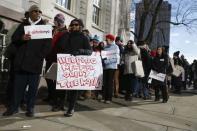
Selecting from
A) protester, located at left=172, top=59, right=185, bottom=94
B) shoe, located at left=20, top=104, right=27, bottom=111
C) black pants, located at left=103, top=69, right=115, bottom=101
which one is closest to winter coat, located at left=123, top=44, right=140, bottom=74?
black pants, located at left=103, top=69, right=115, bottom=101

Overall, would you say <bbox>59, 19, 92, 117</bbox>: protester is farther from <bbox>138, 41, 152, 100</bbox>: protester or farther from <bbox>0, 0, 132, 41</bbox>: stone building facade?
<bbox>138, 41, 152, 100</bbox>: protester

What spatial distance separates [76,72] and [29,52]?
48.7 inches

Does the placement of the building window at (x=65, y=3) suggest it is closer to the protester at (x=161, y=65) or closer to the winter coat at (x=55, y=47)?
the protester at (x=161, y=65)

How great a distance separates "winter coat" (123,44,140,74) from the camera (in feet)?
40.7

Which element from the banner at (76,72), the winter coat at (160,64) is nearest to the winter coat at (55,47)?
the banner at (76,72)

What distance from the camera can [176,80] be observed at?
1866 centimetres

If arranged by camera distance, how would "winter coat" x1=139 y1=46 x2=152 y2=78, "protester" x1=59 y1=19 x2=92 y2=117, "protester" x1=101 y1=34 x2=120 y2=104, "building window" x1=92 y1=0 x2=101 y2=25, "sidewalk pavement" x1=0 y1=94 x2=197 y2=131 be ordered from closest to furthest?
1. "sidewalk pavement" x1=0 y1=94 x2=197 y2=131
2. "protester" x1=59 y1=19 x2=92 y2=117
3. "protester" x1=101 y1=34 x2=120 y2=104
4. "winter coat" x1=139 y1=46 x2=152 y2=78
5. "building window" x1=92 y1=0 x2=101 y2=25

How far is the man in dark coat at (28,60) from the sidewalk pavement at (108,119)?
0.35 m

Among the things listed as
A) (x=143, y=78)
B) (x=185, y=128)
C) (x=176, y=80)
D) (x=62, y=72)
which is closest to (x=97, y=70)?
(x=62, y=72)

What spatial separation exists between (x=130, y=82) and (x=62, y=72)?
417cm

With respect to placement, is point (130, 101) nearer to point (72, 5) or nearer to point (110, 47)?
point (110, 47)

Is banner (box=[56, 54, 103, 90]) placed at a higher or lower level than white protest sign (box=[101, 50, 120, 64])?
lower

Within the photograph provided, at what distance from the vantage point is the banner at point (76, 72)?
8.52m

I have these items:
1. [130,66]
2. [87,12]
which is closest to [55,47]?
[130,66]
